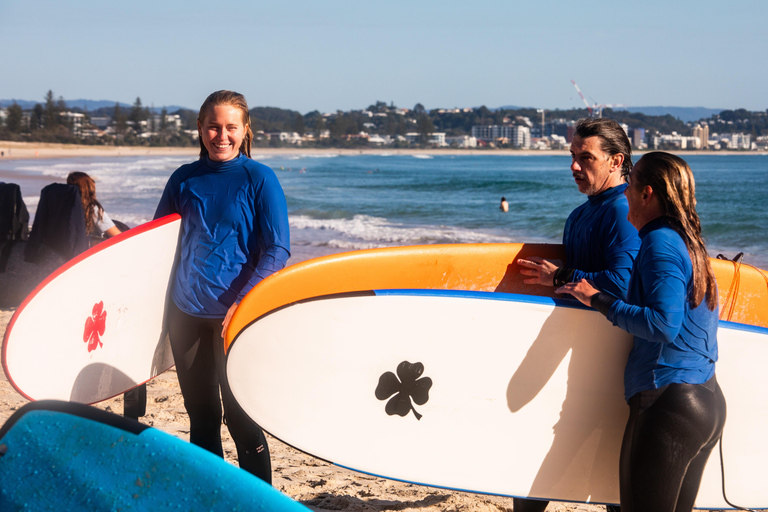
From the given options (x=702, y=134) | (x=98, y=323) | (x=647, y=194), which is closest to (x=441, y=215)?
(x=98, y=323)

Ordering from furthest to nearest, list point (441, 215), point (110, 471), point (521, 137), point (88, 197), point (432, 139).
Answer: point (521, 137)
point (432, 139)
point (441, 215)
point (88, 197)
point (110, 471)

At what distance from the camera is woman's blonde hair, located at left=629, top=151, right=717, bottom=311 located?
1557mm

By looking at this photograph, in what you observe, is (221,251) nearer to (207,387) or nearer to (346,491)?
(207,387)

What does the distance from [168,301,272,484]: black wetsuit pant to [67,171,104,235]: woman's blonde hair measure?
3.14m

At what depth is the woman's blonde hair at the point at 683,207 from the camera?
1.56 meters

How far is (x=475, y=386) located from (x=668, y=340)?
26.9 inches

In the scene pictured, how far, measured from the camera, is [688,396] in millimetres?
1572

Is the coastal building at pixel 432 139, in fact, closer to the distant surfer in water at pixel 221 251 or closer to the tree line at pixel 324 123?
the tree line at pixel 324 123

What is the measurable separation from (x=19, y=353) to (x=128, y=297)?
447mm

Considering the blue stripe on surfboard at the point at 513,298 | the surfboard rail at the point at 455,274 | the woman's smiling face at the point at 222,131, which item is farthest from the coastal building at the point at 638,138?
the woman's smiling face at the point at 222,131

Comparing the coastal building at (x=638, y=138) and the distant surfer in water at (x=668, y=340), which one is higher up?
the coastal building at (x=638, y=138)

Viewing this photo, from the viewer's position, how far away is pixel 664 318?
149 centimetres

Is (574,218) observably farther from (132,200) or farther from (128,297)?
Answer: (132,200)

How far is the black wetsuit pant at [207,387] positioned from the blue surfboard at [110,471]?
103 centimetres
